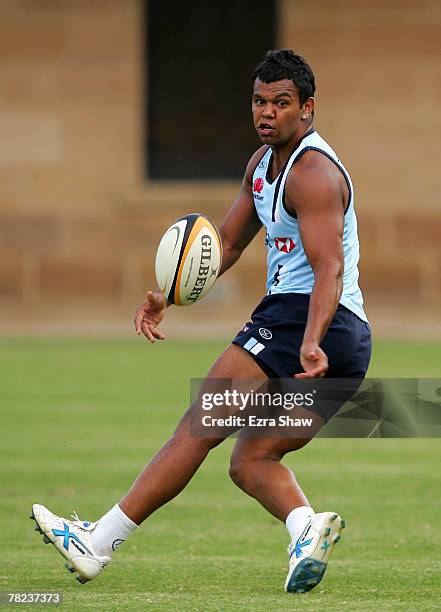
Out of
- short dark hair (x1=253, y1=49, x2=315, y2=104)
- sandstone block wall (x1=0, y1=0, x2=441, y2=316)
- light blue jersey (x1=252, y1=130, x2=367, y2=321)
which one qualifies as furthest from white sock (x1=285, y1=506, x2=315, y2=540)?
sandstone block wall (x1=0, y1=0, x2=441, y2=316)

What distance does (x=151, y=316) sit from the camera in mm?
7109

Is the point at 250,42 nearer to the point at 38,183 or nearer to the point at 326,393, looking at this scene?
the point at 38,183

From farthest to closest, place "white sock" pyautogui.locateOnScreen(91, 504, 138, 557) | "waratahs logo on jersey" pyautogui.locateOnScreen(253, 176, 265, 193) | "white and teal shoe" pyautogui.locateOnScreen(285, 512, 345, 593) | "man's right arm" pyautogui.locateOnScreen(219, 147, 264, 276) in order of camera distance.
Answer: "man's right arm" pyautogui.locateOnScreen(219, 147, 264, 276)
"waratahs logo on jersey" pyautogui.locateOnScreen(253, 176, 265, 193)
"white sock" pyautogui.locateOnScreen(91, 504, 138, 557)
"white and teal shoe" pyautogui.locateOnScreen(285, 512, 345, 593)

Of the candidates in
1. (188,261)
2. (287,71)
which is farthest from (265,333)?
(287,71)

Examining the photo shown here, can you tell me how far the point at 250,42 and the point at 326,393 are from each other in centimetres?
1591

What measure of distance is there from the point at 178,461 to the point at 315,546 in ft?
2.28

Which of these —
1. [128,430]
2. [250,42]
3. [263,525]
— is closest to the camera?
[263,525]

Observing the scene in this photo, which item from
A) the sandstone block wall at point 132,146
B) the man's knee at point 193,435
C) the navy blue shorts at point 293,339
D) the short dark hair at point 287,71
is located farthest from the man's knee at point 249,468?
the sandstone block wall at point 132,146

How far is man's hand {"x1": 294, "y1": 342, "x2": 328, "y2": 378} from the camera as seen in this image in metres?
6.33

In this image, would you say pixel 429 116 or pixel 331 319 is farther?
pixel 429 116

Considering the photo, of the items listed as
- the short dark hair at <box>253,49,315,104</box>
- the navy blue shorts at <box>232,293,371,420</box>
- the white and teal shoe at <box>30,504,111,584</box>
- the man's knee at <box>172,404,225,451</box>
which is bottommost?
the white and teal shoe at <box>30,504,111,584</box>

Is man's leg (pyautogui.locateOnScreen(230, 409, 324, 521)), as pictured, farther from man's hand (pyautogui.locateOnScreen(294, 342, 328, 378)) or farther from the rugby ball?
the rugby ball

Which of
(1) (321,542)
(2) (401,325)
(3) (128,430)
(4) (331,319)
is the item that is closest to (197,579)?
(1) (321,542)

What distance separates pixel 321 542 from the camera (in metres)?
6.54
